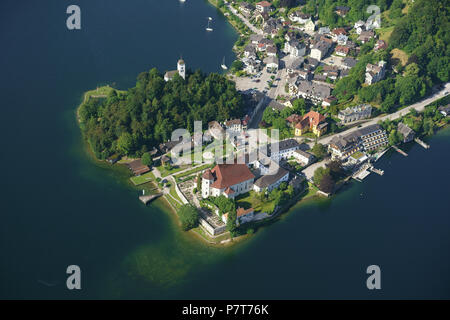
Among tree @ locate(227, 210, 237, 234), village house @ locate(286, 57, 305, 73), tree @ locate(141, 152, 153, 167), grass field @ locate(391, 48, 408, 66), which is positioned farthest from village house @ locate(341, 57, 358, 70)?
tree @ locate(227, 210, 237, 234)


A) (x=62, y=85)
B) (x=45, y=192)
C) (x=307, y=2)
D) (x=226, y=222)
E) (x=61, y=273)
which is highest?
(x=307, y=2)

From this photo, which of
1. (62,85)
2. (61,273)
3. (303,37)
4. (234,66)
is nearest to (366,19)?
(303,37)

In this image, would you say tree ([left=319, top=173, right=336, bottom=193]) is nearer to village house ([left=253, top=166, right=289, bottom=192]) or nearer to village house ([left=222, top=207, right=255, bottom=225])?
village house ([left=253, top=166, right=289, bottom=192])

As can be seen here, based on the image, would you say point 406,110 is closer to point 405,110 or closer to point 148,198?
point 405,110

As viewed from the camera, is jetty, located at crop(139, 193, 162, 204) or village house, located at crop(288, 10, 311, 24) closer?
jetty, located at crop(139, 193, 162, 204)

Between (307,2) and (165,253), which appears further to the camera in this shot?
(307,2)

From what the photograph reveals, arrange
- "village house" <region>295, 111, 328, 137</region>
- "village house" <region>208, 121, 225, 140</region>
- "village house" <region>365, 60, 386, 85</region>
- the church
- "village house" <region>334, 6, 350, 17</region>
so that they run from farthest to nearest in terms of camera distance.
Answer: "village house" <region>334, 6, 350, 17</region> < "village house" <region>365, 60, 386, 85</region> < the church < "village house" <region>295, 111, 328, 137</region> < "village house" <region>208, 121, 225, 140</region>

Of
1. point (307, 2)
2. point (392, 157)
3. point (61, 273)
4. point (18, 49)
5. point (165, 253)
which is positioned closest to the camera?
point (61, 273)

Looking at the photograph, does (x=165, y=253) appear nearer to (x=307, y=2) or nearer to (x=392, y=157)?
(x=392, y=157)

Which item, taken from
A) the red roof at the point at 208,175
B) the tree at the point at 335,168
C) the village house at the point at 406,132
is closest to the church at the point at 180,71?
the red roof at the point at 208,175
